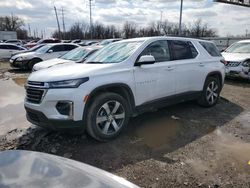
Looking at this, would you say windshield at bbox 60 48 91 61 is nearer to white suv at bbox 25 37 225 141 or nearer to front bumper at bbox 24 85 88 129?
white suv at bbox 25 37 225 141

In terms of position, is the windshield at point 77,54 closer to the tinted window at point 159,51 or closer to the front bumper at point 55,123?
the tinted window at point 159,51

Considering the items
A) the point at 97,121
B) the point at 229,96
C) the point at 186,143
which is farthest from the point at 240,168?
the point at 229,96

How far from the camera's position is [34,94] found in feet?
15.0

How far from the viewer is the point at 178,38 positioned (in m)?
6.05

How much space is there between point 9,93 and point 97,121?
592 centimetres

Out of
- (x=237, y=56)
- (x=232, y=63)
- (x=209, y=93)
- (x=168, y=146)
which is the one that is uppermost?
(x=237, y=56)

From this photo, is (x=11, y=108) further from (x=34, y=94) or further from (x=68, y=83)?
(x=68, y=83)

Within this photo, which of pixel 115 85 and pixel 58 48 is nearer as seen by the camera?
pixel 115 85

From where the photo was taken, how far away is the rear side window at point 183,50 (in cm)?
586

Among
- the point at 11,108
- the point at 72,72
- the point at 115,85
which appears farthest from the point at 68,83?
the point at 11,108

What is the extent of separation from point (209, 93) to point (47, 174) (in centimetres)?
550

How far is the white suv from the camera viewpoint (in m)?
4.28

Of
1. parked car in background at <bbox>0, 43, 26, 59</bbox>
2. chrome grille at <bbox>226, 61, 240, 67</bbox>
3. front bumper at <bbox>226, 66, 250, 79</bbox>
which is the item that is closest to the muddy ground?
front bumper at <bbox>226, 66, 250, 79</bbox>

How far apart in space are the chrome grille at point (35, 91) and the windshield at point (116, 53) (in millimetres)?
1229
